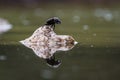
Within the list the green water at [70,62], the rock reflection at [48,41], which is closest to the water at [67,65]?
the green water at [70,62]

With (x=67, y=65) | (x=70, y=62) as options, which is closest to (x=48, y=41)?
(x=70, y=62)

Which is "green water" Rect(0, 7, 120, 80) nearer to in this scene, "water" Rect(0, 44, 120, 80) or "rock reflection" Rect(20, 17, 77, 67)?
"water" Rect(0, 44, 120, 80)

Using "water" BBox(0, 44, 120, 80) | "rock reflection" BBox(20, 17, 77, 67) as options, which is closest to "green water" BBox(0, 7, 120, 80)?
"water" BBox(0, 44, 120, 80)

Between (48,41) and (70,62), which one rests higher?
(48,41)

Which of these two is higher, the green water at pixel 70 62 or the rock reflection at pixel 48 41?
the rock reflection at pixel 48 41

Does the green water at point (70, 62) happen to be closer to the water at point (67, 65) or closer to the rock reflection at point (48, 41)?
the water at point (67, 65)

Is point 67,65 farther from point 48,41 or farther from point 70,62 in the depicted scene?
point 48,41

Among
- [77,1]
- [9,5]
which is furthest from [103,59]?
[77,1]

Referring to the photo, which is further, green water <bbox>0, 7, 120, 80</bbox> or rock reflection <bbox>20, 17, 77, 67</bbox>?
rock reflection <bbox>20, 17, 77, 67</bbox>

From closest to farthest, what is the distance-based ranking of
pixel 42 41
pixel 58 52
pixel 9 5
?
pixel 58 52 → pixel 42 41 → pixel 9 5

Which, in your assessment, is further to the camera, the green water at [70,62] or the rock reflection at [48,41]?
the rock reflection at [48,41]

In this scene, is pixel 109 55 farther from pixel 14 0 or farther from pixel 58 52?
pixel 14 0
